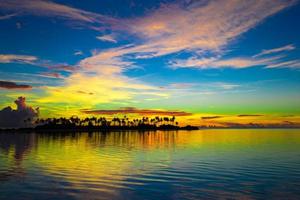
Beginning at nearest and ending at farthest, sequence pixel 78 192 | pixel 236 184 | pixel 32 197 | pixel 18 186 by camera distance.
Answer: pixel 32 197, pixel 78 192, pixel 18 186, pixel 236 184

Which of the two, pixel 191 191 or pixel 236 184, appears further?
pixel 236 184

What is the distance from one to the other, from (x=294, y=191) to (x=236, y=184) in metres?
5.74

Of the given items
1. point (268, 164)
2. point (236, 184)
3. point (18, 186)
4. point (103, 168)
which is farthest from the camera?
point (268, 164)

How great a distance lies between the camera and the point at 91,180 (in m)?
33.3

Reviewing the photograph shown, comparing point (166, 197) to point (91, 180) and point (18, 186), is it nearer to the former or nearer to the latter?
point (91, 180)

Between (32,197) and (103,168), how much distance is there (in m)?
18.0

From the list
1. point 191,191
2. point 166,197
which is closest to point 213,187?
point 191,191

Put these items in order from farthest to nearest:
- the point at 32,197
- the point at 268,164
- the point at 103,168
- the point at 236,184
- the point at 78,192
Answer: the point at 268,164 < the point at 103,168 < the point at 236,184 < the point at 78,192 < the point at 32,197

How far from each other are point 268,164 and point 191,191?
26394mm

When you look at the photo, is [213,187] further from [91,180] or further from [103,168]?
[103,168]

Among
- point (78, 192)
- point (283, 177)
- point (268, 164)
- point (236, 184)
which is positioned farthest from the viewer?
point (268, 164)

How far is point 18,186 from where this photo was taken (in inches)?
1158

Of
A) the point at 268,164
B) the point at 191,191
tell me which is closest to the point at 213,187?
the point at 191,191

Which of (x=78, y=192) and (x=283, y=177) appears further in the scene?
(x=283, y=177)
